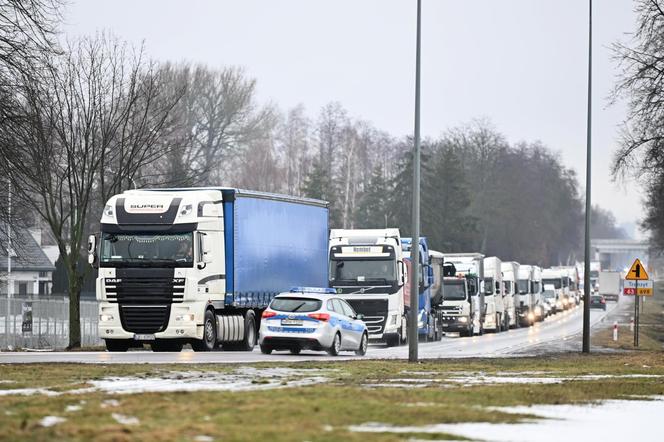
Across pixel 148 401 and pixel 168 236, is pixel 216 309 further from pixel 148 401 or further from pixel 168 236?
pixel 148 401

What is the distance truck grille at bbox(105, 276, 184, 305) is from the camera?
34094mm

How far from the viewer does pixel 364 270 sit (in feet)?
145

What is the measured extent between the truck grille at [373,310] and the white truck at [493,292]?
2526cm

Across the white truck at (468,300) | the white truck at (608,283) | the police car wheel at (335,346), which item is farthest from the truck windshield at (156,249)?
the white truck at (608,283)

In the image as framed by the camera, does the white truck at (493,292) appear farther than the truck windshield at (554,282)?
No

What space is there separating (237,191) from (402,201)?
298 feet

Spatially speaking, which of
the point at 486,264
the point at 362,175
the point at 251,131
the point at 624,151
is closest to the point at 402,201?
the point at 362,175

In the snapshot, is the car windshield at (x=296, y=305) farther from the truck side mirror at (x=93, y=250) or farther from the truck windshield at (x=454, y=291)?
the truck windshield at (x=454, y=291)

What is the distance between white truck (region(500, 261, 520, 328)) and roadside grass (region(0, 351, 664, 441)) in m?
51.9

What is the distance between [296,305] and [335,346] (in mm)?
1439

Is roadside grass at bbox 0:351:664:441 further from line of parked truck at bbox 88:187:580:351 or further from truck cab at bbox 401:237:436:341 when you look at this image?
truck cab at bbox 401:237:436:341

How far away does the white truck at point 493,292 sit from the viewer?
228 feet

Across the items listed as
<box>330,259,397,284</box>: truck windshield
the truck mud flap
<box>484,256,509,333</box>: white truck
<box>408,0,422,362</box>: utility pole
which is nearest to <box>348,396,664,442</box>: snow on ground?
<box>408,0,422,362</box>: utility pole

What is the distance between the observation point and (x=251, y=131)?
9325cm
